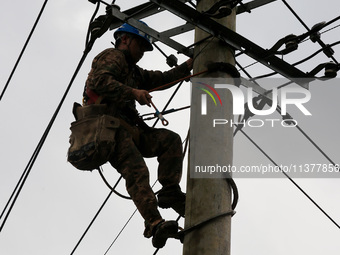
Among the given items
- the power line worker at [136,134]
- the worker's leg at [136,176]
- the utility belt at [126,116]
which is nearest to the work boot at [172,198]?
the power line worker at [136,134]

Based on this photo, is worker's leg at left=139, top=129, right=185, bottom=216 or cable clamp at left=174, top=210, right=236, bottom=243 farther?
worker's leg at left=139, top=129, right=185, bottom=216

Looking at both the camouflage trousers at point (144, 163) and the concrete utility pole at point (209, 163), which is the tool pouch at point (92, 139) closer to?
the camouflage trousers at point (144, 163)

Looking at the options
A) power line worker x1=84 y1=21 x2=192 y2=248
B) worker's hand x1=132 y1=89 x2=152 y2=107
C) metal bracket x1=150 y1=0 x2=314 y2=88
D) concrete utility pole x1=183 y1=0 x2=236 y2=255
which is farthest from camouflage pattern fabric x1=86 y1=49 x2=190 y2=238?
metal bracket x1=150 y1=0 x2=314 y2=88

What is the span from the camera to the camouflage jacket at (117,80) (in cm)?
589

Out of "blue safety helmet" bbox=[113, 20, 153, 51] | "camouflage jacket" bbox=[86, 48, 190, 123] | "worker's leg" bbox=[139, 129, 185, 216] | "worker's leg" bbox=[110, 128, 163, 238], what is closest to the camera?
"worker's leg" bbox=[110, 128, 163, 238]

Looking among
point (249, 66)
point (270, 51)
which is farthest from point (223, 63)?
point (249, 66)

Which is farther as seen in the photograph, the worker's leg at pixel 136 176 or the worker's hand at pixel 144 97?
the worker's hand at pixel 144 97

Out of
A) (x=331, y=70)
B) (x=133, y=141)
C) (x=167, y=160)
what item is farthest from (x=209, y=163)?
(x=331, y=70)

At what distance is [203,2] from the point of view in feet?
19.9

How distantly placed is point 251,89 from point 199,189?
1401mm

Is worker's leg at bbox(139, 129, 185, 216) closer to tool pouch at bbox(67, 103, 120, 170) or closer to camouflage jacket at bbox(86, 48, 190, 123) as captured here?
camouflage jacket at bbox(86, 48, 190, 123)

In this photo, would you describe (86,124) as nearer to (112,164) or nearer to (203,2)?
(112,164)

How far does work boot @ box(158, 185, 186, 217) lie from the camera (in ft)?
19.6

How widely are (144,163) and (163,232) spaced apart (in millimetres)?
726
